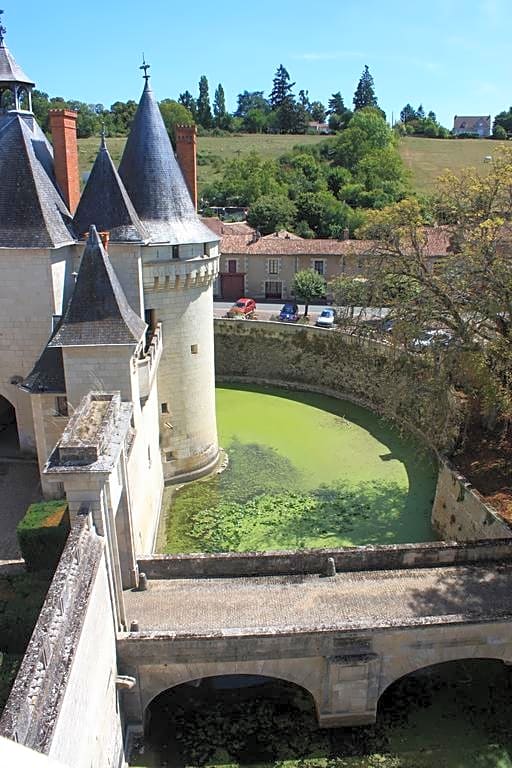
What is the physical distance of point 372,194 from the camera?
55406 mm

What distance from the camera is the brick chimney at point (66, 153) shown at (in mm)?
16547

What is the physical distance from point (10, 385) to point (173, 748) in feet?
33.3

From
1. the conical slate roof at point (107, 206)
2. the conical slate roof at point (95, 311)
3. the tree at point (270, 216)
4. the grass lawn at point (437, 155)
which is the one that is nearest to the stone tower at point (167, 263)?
the conical slate roof at point (107, 206)

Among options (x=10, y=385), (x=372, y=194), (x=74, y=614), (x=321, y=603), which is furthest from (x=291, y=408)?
(x=372, y=194)

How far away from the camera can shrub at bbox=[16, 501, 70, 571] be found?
12047 millimetres

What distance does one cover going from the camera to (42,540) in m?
12.1

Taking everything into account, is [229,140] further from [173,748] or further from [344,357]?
[173,748]

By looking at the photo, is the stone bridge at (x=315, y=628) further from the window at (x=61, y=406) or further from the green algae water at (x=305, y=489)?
the window at (x=61, y=406)

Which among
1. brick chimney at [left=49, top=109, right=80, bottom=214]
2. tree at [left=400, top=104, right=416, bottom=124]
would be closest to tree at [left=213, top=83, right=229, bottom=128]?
tree at [left=400, top=104, right=416, bottom=124]

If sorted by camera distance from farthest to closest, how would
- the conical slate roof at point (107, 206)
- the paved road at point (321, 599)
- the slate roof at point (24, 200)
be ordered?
the conical slate roof at point (107, 206) → the slate roof at point (24, 200) → the paved road at point (321, 599)

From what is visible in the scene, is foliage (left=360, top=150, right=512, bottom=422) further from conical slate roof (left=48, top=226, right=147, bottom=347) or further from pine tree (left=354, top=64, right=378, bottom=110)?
pine tree (left=354, top=64, right=378, bottom=110)

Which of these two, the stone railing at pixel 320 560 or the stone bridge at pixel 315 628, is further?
the stone railing at pixel 320 560

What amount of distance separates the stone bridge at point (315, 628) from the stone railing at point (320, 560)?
5 cm

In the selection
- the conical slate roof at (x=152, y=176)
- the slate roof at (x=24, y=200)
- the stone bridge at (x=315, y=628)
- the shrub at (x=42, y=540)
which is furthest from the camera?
the conical slate roof at (x=152, y=176)
